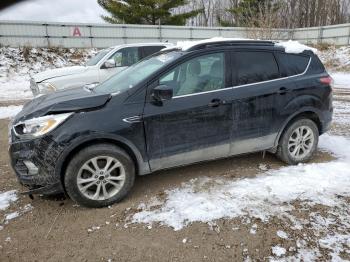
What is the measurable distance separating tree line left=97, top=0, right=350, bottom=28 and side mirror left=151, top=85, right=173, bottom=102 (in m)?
18.6

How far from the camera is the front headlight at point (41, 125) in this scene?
3.58 m

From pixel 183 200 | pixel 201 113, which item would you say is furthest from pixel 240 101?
pixel 183 200

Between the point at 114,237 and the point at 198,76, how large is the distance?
7.07 feet

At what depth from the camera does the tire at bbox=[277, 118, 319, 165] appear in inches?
190

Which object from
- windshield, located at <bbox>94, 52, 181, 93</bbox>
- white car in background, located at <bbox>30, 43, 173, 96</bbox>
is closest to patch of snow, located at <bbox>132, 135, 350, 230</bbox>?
windshield, located at <bbox>94, 52, 181, 93</bbox>

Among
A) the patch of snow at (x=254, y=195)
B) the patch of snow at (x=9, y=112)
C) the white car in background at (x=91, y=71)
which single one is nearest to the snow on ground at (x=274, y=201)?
the patch of snow at (x=254, y=195)

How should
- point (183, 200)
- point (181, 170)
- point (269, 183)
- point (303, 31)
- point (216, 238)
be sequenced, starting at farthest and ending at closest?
point (303, 31) < point (181, 170) < point (269, 183) < point (183, 200) < point (216, 238)

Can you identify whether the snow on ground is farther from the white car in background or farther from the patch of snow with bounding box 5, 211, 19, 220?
the white car in background

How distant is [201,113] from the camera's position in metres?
4.13

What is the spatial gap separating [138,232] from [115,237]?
0.23 metres

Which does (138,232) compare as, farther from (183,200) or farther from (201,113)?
(201,113)

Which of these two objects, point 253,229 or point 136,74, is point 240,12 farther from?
point 253,229

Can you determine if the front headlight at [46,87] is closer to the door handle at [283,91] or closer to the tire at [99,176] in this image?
the tire at [99,176]

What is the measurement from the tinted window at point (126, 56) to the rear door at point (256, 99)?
6.01m
